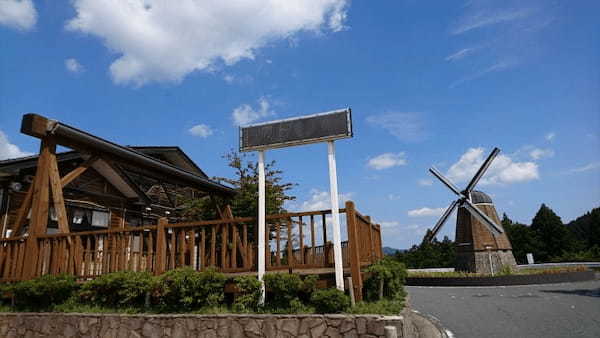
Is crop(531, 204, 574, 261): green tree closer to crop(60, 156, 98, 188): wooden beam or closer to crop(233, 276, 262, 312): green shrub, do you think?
crop(233, 276, 262, 312): green shrub

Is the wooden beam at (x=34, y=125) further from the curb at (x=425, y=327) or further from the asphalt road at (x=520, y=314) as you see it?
the asphalt road at (x=520, y=314)

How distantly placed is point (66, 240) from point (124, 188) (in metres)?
4.92

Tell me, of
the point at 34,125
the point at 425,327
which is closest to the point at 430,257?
the point at 425,327

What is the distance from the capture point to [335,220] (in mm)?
5746

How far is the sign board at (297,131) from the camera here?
19.4 ft

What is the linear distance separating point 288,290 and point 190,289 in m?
1.55

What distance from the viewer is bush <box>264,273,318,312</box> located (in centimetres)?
544

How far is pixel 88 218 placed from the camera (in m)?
10.8

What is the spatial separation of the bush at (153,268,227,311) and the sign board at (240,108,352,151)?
2183mm

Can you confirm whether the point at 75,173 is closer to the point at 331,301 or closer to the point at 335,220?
the point at 335,220

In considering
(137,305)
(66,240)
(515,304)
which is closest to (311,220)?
(137,305)

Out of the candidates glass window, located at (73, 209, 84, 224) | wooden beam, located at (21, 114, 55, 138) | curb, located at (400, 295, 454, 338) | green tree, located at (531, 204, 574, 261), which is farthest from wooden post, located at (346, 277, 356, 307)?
green tree, located at (531, 204, 574, 261)

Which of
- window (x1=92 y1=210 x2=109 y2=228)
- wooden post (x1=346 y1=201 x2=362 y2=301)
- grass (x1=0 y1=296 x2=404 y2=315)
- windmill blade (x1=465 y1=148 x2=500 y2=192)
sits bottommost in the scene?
grass (x1=0 y1=296 x2=404 y2=315)

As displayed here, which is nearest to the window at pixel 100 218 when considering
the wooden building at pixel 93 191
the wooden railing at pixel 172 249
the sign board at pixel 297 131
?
the wooden building at pixel 93 191
